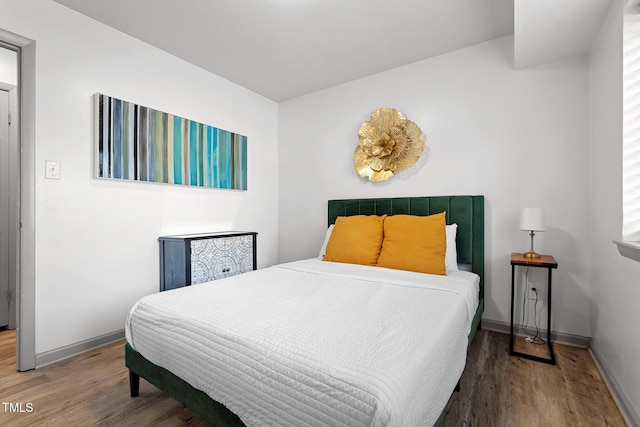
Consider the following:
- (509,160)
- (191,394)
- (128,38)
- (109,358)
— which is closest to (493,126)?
(509,160)

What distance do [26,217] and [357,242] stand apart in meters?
2.40

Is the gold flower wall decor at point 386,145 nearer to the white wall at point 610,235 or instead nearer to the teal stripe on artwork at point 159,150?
the white wall at point 610,235

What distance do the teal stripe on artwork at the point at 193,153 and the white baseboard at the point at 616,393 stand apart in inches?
134

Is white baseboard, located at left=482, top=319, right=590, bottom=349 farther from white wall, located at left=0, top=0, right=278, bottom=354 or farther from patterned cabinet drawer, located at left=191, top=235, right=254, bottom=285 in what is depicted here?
white wall, located at left=0, top=0, right=278, bottom=354

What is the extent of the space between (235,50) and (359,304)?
254cm

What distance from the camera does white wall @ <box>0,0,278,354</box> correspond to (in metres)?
2.05

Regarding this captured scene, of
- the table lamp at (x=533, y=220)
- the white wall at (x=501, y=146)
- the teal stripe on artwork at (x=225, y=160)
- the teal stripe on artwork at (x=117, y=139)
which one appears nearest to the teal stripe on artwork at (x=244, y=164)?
the teal stripe on artwork at (x=225, y=160)

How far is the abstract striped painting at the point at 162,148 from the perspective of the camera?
2.33m

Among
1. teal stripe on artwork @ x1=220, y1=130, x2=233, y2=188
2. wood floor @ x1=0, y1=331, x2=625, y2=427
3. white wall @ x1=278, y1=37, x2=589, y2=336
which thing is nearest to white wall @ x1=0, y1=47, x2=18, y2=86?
teal stripe on artwork @ x1=220, y1=130, x2=233, y2=188

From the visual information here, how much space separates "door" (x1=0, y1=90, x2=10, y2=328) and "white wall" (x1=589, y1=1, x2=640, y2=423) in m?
4.59

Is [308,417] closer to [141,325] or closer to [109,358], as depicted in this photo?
[141,325]

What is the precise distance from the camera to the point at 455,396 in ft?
5.43

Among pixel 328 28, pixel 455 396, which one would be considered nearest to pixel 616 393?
pixel 455 396

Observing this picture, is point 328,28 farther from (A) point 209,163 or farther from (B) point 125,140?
(B) point 125,140
